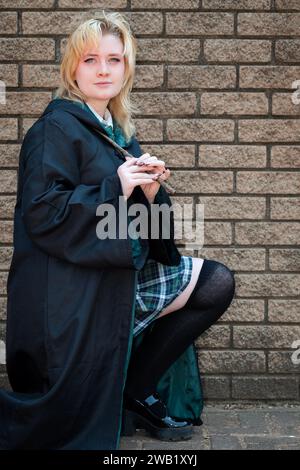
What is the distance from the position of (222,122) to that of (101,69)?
0.94m

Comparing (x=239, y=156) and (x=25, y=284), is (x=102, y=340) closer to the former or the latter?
(x=25, y=284)

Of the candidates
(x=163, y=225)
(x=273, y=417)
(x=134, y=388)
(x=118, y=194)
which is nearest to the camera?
(x=118, y=194)

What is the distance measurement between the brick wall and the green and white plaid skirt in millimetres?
578

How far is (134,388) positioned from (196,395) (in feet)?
1.20

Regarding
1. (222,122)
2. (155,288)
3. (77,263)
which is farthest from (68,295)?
(222,122)

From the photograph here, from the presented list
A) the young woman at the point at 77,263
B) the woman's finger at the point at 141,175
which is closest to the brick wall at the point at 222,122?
the young woman at the point at 77,263

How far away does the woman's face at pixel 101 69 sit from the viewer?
3307mm

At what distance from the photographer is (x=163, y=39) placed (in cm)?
401

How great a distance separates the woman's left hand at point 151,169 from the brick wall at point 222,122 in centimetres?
75

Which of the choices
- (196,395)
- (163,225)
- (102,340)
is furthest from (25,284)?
(196,395)

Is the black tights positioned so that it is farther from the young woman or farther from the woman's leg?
the young woman

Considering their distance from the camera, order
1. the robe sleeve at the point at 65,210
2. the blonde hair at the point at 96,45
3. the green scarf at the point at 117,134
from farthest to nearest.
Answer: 1. the green scarf at the point at 117,134
2. the blonde hair at the point at 96,45
3. the robe sleeve at the point at 65,210

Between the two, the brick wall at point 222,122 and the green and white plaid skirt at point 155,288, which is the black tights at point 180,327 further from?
the brick wall at point 222,122

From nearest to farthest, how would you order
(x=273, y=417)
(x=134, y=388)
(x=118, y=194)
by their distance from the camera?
(x=118, y=194) < (x=134, y=388) < (x=273, y=417)
